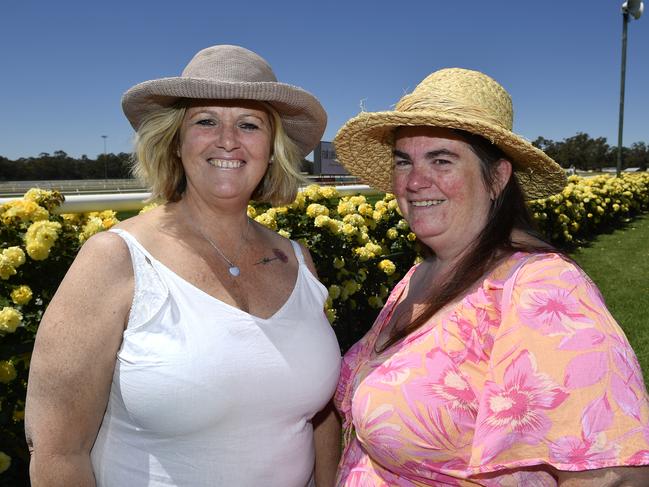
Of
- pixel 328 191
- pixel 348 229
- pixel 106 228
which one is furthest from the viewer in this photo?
pixel 328 191

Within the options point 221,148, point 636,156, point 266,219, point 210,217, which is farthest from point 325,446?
point 636,156

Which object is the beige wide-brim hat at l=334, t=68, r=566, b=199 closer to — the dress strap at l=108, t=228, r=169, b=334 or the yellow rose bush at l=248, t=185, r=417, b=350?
the dress strap at l=108, t=228, r=169, b=334

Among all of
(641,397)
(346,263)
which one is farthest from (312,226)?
(641,397)

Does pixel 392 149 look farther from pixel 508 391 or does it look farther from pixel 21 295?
pixel 21 295

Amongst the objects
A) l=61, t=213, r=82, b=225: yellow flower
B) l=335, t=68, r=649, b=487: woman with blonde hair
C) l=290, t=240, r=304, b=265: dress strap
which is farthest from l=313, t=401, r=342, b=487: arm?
l=61, t=213, r=82, b=225: yellow flower

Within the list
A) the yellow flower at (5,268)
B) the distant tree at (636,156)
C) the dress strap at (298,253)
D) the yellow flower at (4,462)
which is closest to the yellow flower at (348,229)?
the dress strap at (298,253)

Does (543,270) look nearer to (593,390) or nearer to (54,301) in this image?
(593,390)

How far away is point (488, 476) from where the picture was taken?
149 cm

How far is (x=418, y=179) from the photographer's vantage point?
1930 mm

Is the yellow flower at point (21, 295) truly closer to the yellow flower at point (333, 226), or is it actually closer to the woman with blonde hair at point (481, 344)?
the woman with blonde hair at point (481, 344)

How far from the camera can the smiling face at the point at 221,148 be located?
1906 millimetres

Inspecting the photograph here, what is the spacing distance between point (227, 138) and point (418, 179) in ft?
2.34

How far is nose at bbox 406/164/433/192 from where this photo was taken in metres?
1.92

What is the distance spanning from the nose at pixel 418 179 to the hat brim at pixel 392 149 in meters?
0.17
